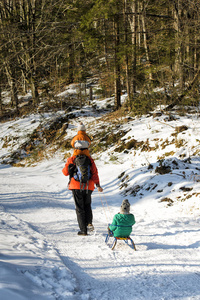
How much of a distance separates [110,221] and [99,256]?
2397mm

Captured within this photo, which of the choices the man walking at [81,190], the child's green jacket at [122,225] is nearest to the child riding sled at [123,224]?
the child's green jacket at [122,225]

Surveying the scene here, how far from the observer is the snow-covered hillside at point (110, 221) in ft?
9.72

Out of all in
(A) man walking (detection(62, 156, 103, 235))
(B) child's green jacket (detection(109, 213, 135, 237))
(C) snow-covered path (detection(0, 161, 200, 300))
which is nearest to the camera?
(C) snow-covered path (detection(0, 161, 200, 300))

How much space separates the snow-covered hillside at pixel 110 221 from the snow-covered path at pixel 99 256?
0.04ft

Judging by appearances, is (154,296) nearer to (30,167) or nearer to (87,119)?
(30,167)

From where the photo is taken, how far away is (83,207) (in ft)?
16.6

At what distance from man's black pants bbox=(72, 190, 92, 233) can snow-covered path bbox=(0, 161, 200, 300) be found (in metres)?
0.29

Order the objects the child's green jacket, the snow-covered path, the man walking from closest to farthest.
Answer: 1. the snow-covered path
2. the child's green jacket
3. the man walking

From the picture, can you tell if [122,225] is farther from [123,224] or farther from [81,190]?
[81,190]

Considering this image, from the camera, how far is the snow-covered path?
113 inches

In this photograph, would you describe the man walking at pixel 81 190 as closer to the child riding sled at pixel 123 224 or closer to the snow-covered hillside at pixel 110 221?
the snow-covered hillside at pixel 110 221

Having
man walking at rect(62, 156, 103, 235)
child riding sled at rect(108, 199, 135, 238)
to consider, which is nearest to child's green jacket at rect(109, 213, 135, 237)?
child riding sled at rect(108, 199, 135, 238)

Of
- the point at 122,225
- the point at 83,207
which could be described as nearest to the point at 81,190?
the point at 83,207

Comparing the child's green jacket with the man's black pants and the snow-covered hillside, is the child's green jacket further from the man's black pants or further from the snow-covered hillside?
the man's black pants
